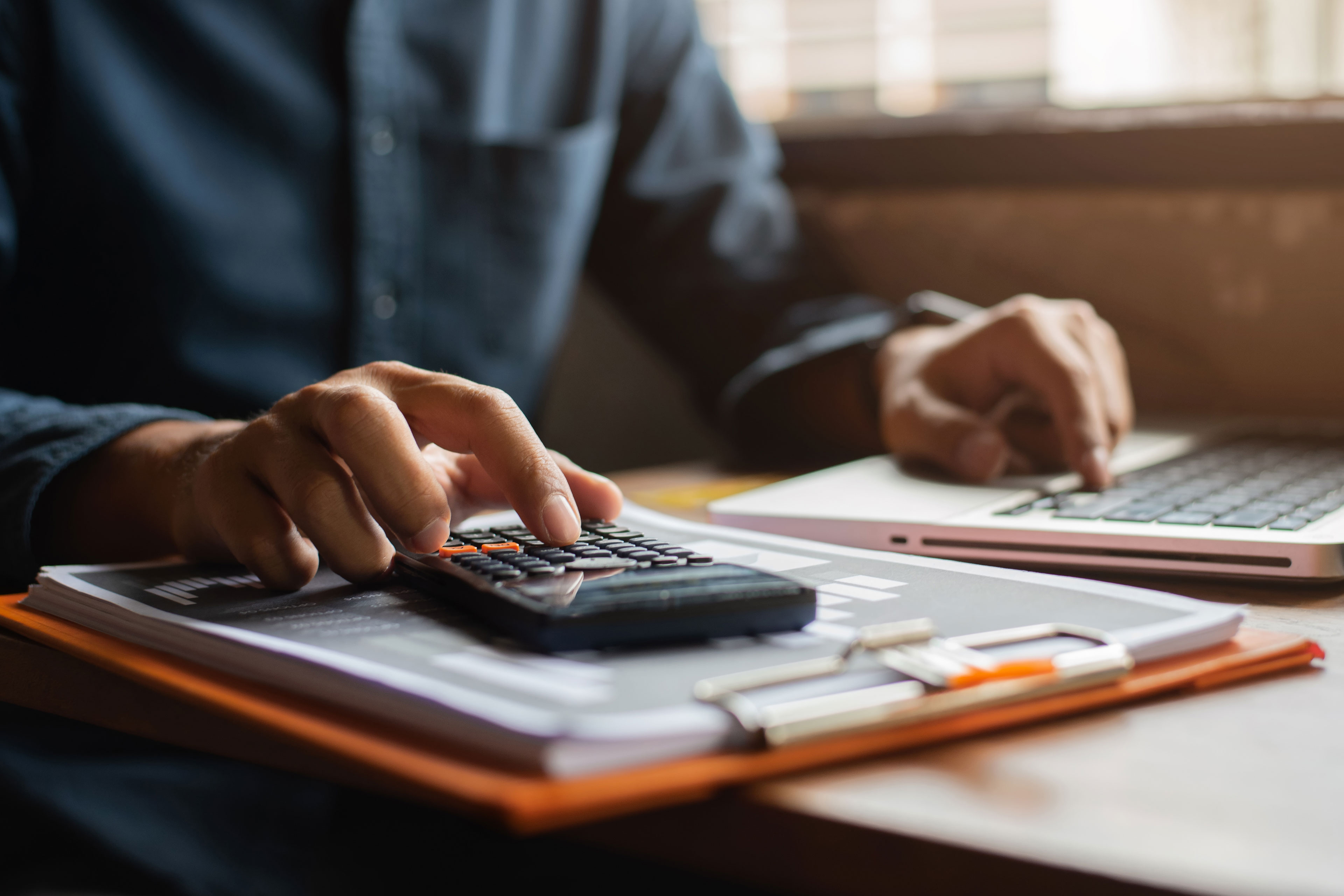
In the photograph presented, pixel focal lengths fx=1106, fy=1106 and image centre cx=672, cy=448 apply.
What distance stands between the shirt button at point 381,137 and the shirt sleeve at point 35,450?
1.31 ft

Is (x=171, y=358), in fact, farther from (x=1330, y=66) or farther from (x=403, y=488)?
(x=1330, y=66)

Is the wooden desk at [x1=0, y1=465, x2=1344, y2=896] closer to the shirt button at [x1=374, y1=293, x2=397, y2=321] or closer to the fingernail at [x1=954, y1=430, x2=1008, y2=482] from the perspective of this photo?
the fingernail at [x1=954, y1=430, x2=1008, y2=482]

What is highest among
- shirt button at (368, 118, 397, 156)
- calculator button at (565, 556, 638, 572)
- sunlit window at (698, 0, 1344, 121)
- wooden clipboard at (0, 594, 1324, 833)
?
sunlit window at (698, 0, 1344, 121)

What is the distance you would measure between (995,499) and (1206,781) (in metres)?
0.35

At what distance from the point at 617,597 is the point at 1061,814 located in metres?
0.14

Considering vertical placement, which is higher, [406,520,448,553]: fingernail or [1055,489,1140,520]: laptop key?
[406,520,448,553]: fingernail

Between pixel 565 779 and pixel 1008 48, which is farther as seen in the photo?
pixel 1008 48

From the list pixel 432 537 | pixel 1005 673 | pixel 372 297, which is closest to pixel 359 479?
pixel 432 537

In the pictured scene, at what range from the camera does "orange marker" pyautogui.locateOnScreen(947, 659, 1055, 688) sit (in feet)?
0.96

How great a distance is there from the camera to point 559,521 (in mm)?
433

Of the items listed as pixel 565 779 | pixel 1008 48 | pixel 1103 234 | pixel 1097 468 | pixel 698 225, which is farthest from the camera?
pixel 1008 48

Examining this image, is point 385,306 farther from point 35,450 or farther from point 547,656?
point 547,656

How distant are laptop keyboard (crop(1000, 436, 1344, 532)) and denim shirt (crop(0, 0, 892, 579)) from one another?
317 millimetres

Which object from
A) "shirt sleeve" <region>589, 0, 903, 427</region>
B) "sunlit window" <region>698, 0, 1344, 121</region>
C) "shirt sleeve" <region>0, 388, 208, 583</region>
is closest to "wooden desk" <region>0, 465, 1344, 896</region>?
"shirt sleeve" <region>0, 388, 208, 583</region>
